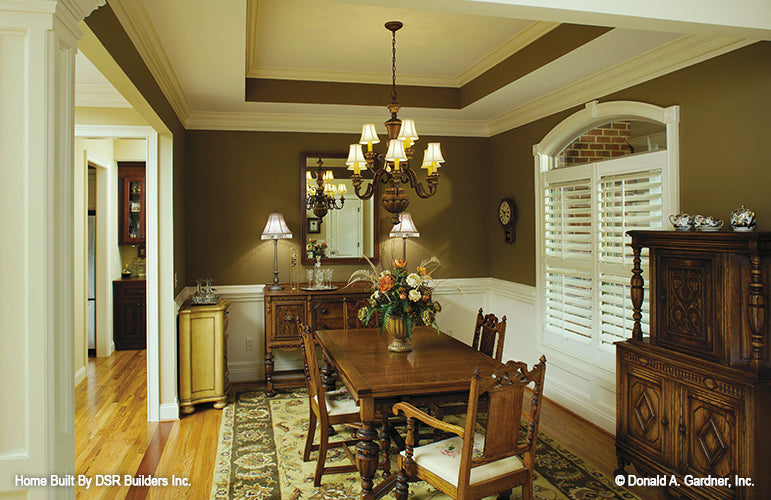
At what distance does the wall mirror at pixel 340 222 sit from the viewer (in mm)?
5457

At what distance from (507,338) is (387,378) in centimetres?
309

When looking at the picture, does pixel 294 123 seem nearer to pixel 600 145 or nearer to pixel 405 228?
pixel 405 228

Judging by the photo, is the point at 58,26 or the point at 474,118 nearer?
the point at 58,26

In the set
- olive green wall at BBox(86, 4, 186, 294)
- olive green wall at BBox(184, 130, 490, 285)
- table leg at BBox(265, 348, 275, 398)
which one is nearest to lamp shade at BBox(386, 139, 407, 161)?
olive green wall at BBox(86, 4, 186, 294)

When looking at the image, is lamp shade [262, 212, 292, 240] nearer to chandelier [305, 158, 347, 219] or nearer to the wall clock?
chandelier [305, 158, 347, 219]

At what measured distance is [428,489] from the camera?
310 cm

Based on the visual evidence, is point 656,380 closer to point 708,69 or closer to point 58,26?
point 708,69

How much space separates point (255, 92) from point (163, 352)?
2359 mm

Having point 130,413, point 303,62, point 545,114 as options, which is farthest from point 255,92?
point 130,413

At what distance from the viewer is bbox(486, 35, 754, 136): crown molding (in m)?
3.12

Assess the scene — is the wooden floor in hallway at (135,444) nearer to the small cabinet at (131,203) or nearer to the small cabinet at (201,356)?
the small cabinet at (201,356)

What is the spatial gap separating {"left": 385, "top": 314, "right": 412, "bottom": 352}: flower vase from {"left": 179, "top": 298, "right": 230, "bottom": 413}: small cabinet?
1.91 m

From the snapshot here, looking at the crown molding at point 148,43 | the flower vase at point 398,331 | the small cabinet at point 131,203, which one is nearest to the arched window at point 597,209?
the flower vase at point 398,331

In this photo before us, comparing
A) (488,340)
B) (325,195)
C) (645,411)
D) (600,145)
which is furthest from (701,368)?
(325,195)
